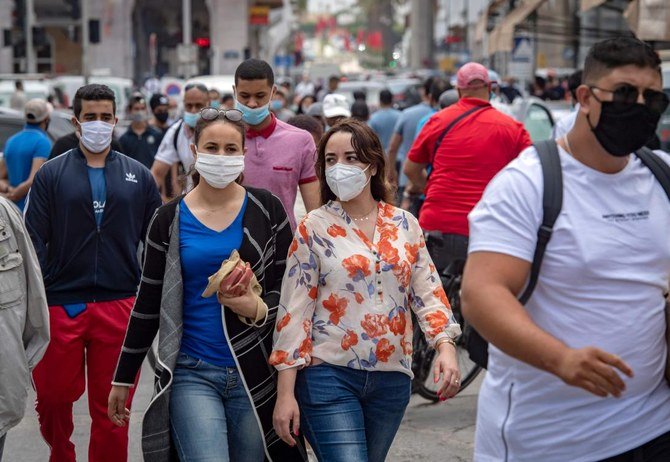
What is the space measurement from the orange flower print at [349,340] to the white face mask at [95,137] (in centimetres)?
213

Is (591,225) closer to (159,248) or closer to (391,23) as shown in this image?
(159,248)

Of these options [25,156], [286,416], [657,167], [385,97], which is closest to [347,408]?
[286,416]

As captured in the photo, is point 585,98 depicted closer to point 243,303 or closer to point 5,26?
point 243,303

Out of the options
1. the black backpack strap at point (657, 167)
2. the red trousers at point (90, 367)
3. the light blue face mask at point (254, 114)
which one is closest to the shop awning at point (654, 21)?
the light blue face mask at point (254, 114)

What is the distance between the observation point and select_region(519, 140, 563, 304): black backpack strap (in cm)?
338

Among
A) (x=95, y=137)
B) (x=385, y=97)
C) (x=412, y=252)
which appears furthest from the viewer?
(x=385, y=97)

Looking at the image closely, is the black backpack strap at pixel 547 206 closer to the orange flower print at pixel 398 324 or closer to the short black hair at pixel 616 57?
the short black hair at pixel 616 57

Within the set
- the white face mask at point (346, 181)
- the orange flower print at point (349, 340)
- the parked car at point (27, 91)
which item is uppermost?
the white face mask at point (346, 181)

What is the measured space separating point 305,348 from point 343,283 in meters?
0.26

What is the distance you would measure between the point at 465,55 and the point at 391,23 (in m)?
98.2

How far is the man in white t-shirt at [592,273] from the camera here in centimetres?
338

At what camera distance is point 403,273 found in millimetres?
4668

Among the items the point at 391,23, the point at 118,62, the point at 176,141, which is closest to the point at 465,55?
the point at 118,62

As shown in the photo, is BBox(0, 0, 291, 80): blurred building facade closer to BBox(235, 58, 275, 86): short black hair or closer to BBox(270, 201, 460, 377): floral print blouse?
BBox(235, 58, 275, 86): short black hair
